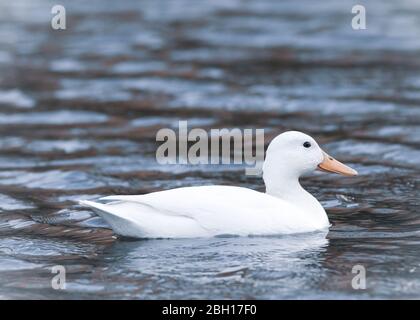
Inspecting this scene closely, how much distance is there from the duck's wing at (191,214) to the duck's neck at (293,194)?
491 millimetres

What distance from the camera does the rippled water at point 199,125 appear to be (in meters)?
8.78

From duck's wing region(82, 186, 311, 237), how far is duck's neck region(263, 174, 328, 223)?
1.61 feet

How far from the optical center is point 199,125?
15359 millimetres

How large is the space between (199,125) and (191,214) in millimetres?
6068
